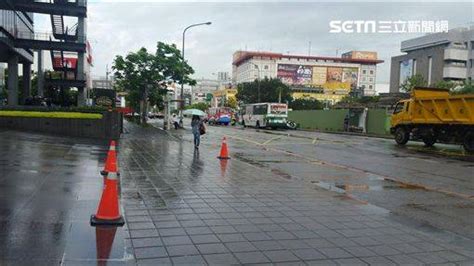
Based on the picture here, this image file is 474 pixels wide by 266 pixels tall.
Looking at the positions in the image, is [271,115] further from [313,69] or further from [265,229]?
[313,69]

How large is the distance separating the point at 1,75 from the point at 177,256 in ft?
154

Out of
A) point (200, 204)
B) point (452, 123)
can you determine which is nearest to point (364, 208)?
point (200, 204)

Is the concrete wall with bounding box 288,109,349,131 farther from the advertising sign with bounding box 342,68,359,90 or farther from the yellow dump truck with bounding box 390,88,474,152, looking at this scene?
the advertising sign with bounding box 342,68,359,90

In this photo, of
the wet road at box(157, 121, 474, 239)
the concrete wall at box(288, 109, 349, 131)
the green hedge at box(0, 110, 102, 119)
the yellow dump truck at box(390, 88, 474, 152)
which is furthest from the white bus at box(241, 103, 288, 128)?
the wet road at box(157, 121, 474, 239)

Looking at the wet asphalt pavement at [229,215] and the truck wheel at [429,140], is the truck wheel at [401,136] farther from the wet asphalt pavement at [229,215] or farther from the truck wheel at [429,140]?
the wet asphalt pavement at [229,215]

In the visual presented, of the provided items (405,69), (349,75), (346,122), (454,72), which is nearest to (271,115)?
(346,122)

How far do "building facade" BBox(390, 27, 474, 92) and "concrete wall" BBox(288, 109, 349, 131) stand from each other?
5227 cm

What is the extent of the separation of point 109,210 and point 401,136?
2442cm

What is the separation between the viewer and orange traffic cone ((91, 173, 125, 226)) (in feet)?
21.8

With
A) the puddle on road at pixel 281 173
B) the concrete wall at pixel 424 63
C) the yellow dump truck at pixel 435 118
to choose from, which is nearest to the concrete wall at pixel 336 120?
the yellow dump truck at pixel 435 118

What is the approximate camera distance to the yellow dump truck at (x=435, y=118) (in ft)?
76.4

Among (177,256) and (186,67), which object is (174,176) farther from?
(186,67)

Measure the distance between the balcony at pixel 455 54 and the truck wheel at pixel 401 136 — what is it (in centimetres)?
8783

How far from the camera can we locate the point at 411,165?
1695cm
